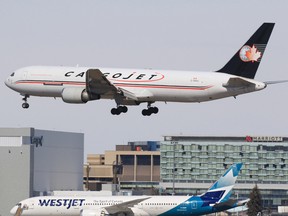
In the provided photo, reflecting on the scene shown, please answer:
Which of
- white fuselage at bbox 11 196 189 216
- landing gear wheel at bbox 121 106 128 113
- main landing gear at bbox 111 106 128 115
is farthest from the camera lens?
white fuselage at bbox 11 196 189 216

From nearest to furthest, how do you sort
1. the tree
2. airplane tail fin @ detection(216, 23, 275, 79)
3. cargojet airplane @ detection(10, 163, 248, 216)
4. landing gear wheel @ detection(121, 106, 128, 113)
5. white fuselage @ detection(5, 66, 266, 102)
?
1. white fuselage @ detection(5, 66, 266, 102)
2. airplane tail fin @ detection(216, 23, 275, 79)
3. landing gear wheel @ detection(121, 106, 128, 113)
4. cargojet airplane @ detection(10, 163, 248, 216)
5. the tree

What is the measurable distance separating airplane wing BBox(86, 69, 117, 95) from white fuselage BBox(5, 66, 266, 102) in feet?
5.35

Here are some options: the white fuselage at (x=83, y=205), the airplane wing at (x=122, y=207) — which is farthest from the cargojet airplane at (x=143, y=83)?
the white fuselage at (x=83, y=205)

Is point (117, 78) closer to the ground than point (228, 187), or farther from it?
farther from it

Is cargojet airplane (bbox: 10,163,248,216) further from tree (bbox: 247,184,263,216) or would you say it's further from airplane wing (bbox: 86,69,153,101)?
tree (bbox: 247,184,263,216)

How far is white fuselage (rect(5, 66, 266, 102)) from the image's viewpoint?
404 feet

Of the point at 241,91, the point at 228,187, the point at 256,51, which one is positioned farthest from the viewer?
the point at 228,187

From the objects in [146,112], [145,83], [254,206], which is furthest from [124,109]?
[254,206]

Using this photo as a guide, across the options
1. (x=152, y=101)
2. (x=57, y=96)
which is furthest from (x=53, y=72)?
(x=152, y=101)

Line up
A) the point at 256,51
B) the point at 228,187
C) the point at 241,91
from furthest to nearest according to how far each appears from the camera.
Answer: the point at 228,187
the point at 256,51
the point at 241,91

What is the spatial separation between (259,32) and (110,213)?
28.5 metres

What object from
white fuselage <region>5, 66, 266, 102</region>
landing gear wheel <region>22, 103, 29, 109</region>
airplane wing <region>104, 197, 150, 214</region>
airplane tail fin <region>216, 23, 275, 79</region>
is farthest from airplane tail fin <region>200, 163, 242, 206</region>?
landing gear wheel <region>22, 103, 29, 109</region>

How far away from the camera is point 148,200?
13550 centimetres

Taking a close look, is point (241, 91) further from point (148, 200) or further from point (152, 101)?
point (148, 200)
